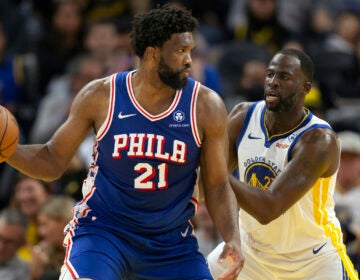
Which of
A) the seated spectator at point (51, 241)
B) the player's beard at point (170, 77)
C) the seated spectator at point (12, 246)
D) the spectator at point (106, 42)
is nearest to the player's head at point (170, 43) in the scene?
Answer: the player's beard at point (170, 77)

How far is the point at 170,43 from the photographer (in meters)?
5.30

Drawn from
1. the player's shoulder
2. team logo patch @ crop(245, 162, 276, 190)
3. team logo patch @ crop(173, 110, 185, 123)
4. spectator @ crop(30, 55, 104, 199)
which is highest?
the player's shoulder

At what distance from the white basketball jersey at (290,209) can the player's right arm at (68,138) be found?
1206mm

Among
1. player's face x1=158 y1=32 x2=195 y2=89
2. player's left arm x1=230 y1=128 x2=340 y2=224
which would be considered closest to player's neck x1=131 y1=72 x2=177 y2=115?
player's face x1=158 y1=32 x2=195 y2=89

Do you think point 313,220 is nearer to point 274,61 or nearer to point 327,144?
point 327,144

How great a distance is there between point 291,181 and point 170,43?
125 cm

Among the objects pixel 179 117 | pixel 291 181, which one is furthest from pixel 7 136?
pixel 291 181

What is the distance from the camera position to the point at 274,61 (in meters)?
6.04

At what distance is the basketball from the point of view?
5289mm

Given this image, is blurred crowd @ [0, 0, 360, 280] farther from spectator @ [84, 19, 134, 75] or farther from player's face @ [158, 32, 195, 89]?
player's face @ [158, 32, 195, 89]

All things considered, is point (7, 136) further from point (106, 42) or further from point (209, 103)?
point (106, 42)

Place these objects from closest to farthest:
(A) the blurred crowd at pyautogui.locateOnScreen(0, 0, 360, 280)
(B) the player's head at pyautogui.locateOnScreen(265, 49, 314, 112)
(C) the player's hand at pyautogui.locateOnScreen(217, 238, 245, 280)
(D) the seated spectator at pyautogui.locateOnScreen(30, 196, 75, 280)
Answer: (C) the player's hand at pyautogui.locateOnScreen(217, 238, 245, 280) < (B) the player's head at pyautogui.locateOnScreen(265, 49, 314, 112) < (D) the seated spectator at pyautogui.locateOnScreen(30, 196, 75, 280) < (A) the blurred crowd at pyautogui.locateOnScreen(0, 0, 360, 280)

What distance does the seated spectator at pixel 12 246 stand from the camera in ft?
27.4

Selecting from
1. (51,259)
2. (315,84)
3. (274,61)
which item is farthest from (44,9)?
(274,61)
